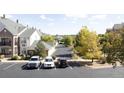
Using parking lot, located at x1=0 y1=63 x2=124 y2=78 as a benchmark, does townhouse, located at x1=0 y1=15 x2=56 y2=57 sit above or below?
above

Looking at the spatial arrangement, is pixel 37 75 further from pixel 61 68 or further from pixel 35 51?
pixel 35 51

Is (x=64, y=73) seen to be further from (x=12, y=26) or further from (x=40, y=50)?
(x=12, y=26)

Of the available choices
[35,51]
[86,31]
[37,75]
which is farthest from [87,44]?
[37,75]

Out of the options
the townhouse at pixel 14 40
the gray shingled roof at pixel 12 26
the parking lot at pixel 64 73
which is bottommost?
the parking lot at pixel 64 73

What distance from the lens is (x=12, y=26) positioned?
171 feet

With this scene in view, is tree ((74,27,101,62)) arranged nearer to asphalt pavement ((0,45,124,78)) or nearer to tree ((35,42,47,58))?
asphalt pavement ((0,45,124,78))

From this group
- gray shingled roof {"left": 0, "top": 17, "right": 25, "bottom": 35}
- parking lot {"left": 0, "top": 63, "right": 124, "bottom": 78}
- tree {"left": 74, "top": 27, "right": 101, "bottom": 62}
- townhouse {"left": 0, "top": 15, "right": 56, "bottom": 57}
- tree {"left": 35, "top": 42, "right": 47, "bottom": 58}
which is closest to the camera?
parking lot {"left": 0, "top": 63, "right": 124, "bottom": 78}

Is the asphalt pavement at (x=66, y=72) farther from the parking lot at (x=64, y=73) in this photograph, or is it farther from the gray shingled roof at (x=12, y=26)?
the gray shingled roof at (x=12, y=26)

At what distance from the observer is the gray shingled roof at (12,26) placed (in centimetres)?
5068

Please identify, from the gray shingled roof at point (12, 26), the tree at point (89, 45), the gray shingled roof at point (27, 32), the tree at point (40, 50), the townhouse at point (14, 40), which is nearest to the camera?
the tree at point (89, 45)

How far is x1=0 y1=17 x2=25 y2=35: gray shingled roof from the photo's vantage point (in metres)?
50.7

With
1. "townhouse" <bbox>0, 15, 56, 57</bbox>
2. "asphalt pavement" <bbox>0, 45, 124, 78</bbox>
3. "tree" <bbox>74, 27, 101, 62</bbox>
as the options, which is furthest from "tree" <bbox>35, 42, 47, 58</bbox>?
"tree" <bbox>74, 27, 101, 62</bbox>

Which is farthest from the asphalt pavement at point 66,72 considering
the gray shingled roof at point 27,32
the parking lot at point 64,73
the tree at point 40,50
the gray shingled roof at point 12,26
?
the gray shingled roof at point 27,32

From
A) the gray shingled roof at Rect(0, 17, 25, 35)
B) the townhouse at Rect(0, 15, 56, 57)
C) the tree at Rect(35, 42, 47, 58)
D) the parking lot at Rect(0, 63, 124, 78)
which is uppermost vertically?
the gray shingled roof at Rect(0, 17, 25, 35)
